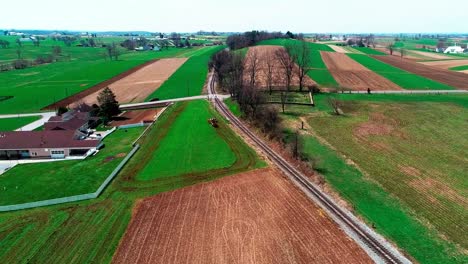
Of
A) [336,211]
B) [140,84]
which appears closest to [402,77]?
[140,84]

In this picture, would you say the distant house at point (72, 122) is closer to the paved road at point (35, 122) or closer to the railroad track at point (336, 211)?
the paved road at point (35, 122)

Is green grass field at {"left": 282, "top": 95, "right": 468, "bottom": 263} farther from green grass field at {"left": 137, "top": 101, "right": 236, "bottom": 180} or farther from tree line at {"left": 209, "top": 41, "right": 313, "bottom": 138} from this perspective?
green grass field at {"left": 137, "top": 101, "right": 236, "bottom": 180}

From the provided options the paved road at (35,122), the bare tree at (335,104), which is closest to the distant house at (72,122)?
the paved road at (35,122)

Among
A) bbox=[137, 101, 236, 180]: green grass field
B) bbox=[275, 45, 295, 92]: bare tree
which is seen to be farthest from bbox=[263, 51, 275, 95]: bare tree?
bbox=[137, 101, 236, 180]: green grass field

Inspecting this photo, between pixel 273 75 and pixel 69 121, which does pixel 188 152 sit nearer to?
pixel 69 121

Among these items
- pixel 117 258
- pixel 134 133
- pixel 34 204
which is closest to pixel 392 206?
pixel 117 258
